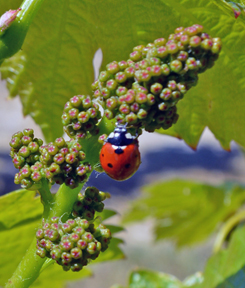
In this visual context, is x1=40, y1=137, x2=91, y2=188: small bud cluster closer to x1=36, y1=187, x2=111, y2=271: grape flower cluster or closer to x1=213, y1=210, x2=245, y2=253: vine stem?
x1=36, y1=187, x2=111, y2=271: grape flower cluster

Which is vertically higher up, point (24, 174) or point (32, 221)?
point (24, 174)

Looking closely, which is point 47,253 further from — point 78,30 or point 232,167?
point 232,167

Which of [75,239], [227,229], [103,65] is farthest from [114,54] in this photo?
[227,229]

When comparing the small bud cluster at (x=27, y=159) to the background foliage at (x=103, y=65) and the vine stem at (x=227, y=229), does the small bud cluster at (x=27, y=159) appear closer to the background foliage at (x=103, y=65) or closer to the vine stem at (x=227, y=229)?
the background foliage at (x=103, y=65)

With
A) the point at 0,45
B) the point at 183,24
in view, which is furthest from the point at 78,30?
the point at 0,45

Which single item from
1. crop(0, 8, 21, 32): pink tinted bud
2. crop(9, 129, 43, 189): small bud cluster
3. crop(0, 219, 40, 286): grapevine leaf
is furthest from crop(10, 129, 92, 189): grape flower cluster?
crop(0, 219, 40, 286): grapevine leaf

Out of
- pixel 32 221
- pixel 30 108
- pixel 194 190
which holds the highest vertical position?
pixel 30 108
